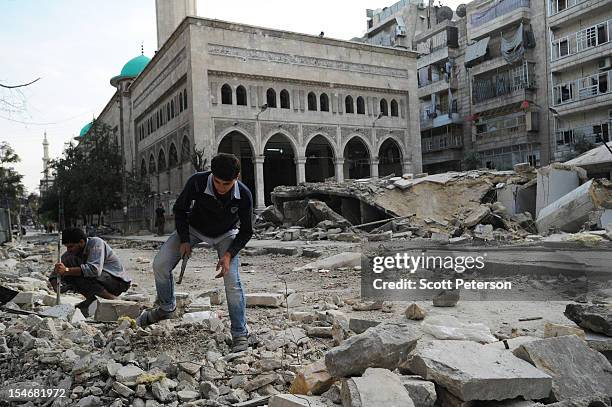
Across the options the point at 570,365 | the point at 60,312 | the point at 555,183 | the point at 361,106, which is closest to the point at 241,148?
the point at 361,106

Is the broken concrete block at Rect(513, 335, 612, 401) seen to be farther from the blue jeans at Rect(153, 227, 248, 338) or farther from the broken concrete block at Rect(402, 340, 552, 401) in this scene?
the blue jeans at Rect(153, 227, 248, 338)

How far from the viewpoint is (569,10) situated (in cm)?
2717

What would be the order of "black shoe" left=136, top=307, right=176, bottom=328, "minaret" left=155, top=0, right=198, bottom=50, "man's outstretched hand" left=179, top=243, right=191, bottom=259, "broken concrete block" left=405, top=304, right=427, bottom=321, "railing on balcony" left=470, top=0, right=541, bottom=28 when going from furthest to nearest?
"minaret" left=155, top=0, right=198, bottom=50 → "railing on balcony" left=470, top=0, right=541, bottom=28 → "broken concrete block" left=405, top=304, right=427, bottom=321 → "black shoe" left=136, top=307, right=176, bottom=328 → "man's outstretched hand" left=179, top=243, right=191, bottom=259

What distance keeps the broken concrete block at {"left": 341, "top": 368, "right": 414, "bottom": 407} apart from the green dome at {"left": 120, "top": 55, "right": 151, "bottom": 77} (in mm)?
45222

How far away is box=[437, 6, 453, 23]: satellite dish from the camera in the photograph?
42344 millimetres

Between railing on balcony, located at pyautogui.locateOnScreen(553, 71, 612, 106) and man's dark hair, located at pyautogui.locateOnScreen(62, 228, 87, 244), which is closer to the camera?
man's dark hair, located at pyautogui.locateOnScreen(62, 228, 87, 244)

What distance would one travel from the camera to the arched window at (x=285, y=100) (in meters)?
29.3

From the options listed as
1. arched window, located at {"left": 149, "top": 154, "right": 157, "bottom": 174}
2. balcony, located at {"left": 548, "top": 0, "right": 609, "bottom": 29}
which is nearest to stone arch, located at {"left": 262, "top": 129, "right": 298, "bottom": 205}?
arched window, located at {"left": 149, "top": 154, "right": 157, "bottom": 174}

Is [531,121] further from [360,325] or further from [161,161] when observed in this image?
[360,325]

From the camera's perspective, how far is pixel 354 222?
17312mm

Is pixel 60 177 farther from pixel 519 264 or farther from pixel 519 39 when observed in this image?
pixel 519 264

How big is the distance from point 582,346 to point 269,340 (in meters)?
2.03

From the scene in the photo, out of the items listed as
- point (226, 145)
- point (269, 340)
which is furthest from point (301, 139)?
point (269, 340)

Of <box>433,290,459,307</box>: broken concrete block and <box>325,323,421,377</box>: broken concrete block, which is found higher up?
<box>325,323,421,377</box>: broken concrete block
